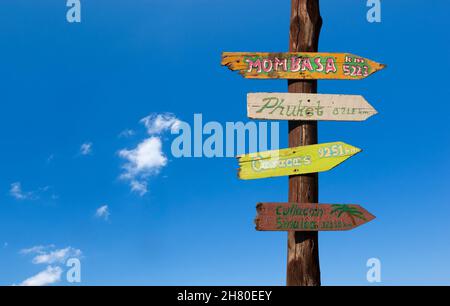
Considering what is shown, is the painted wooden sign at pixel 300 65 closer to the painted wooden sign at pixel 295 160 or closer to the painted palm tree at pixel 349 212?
the painted wooden sign at pixel 295 160

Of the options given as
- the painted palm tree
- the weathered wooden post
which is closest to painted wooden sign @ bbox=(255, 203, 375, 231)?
the painted palm tree

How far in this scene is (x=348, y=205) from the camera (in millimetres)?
7277

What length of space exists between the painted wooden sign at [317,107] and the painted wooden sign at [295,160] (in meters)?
0.44

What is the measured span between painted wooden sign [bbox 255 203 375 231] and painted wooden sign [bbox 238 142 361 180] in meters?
0.47

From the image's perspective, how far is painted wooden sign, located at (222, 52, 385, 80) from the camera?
749 centimetres

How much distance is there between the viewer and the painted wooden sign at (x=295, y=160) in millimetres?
7273

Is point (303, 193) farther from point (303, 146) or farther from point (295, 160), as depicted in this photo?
point (303, 146)

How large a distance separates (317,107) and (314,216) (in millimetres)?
1533

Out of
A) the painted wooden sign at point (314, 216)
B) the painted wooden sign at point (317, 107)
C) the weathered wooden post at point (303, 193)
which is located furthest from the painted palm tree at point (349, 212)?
the painted wooden sign at point (317, 107)

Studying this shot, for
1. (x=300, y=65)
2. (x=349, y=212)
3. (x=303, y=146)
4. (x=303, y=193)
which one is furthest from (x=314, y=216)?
(x=300, y=65)
